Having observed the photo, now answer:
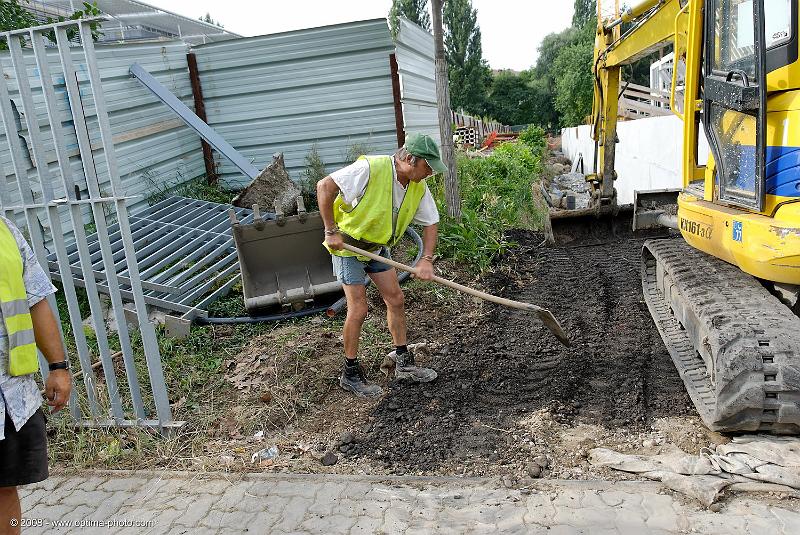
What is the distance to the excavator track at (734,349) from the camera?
10.0ft

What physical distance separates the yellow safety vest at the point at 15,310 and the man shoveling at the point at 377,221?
1873mm

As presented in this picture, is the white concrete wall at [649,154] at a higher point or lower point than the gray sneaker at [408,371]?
higher

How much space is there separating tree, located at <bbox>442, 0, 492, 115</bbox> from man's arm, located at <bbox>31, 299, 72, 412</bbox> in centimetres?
5146

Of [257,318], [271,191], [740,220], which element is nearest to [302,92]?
[271,191]

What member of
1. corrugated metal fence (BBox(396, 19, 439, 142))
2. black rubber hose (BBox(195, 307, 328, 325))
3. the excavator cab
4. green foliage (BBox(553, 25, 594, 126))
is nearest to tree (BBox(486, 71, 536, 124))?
green foliage (BBox(553, 25, 594, 126))

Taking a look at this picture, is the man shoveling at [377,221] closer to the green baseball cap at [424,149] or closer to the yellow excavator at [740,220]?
the green baseball cap at [424,149]

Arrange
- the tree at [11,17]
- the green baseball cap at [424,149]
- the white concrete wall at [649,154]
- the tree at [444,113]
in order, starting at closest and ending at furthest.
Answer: the green baseball cap at [424,149] → the tree at [11,17] → the tree at [444,113] → the white concrete wall at [649,154]

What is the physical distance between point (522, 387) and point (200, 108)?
677 centimetres

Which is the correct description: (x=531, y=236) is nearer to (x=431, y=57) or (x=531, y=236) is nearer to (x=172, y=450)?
(x=431, y=57)

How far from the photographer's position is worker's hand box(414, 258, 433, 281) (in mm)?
4043

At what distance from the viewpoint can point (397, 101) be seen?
817cm

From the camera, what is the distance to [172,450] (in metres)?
3.58

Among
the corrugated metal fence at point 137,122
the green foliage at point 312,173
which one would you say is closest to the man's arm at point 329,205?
the corrugated metal fence at point 137,122

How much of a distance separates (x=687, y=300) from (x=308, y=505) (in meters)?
2.73
